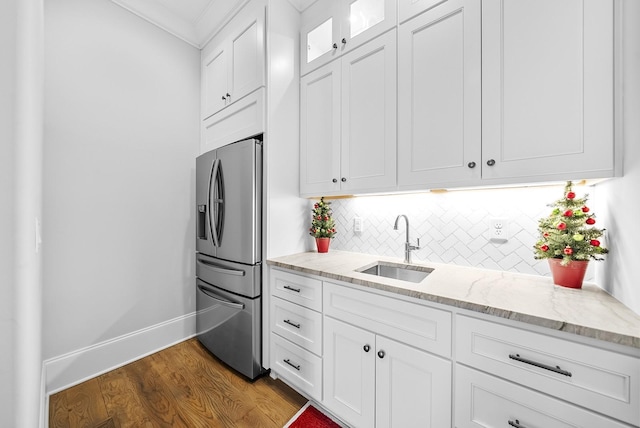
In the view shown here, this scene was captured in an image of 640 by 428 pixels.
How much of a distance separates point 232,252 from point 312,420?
3.85 feet

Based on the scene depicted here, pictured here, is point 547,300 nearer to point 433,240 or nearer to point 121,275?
point 433,240

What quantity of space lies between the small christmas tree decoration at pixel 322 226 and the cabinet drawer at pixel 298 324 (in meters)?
0.56

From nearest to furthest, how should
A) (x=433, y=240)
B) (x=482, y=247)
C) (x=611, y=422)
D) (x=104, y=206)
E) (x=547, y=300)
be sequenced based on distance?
1. (x=611, y=422)
2. (x=547, y=300)
3. (x=482, y=247)
4. (x=433, y=240)
5. (x=104, y=206)

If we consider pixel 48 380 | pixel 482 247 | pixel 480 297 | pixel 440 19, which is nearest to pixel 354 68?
pixel 440 19

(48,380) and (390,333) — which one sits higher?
(390,333)

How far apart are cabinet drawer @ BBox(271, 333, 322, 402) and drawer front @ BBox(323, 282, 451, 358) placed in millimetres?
350

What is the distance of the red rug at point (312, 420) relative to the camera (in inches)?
56.5

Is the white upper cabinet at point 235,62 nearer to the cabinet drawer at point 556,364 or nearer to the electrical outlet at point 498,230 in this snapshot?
the electrical outlet at point 498,230

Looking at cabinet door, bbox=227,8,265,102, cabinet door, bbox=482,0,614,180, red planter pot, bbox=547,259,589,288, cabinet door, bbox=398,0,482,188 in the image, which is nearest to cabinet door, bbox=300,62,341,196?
cabinet door, bbox=227,8,265,102

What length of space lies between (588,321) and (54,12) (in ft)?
10.9

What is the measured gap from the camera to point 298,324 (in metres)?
1.60

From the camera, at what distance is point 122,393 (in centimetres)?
171

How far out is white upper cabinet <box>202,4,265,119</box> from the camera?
6.13ft

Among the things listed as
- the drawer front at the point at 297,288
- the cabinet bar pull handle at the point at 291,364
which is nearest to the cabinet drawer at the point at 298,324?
the drawer front at the point at 297,288
